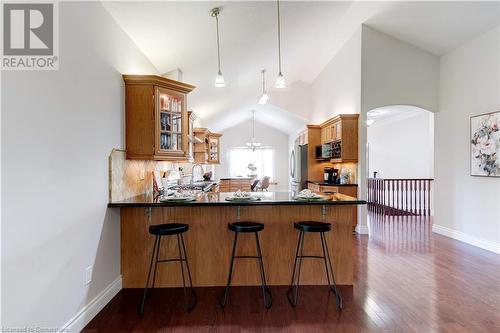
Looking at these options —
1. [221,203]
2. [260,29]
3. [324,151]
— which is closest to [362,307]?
[221,203]

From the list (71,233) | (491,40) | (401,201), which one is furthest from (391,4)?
(71,233)

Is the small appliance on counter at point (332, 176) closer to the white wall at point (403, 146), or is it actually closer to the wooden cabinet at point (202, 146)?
the wooden cabinet at point (202, 146)

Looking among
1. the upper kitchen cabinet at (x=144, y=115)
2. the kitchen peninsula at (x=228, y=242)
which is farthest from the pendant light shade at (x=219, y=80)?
the kitchen peninsula at (x=228, y=242)

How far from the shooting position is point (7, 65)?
60.1 inches

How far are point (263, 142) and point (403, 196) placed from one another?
21.1 ft

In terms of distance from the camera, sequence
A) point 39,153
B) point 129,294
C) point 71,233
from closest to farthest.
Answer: point 39,153 < point 71,233 < point 129,294

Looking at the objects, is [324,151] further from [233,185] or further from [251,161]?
[251,161]

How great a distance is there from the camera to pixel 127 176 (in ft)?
9.89

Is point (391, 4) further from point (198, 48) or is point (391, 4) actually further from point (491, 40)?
point (198, 48)

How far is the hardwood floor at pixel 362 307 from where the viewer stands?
217cm

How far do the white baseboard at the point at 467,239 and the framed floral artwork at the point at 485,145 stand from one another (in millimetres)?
1007

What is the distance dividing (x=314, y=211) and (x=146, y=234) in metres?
1.79

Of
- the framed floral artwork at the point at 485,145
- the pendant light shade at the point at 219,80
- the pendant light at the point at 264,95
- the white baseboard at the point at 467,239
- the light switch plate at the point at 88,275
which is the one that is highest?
→ the pendant light at the point at 264,95

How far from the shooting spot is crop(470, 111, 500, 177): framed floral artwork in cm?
397
